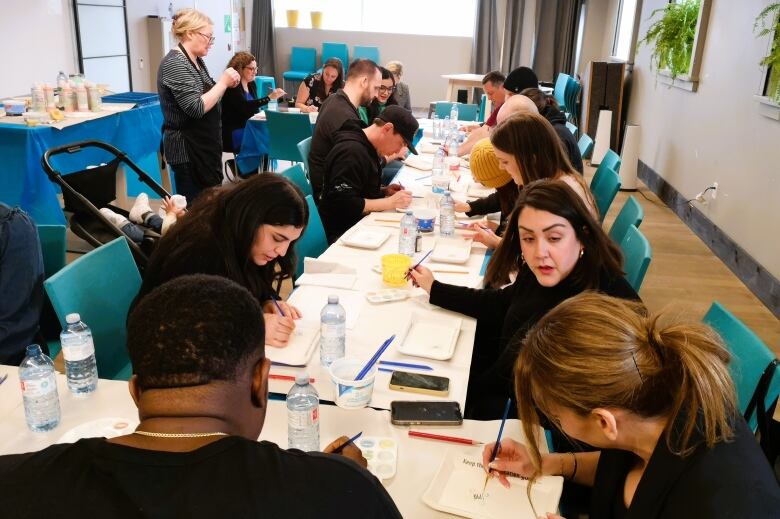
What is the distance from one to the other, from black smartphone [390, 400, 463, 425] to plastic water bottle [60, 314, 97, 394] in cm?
80

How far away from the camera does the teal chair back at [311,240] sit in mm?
2998

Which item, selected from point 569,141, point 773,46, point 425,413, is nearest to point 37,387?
point 425,413

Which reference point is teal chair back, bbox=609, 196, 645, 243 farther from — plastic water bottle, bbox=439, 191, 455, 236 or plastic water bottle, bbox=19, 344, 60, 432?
plastic water bottle, bbox=19, 344, 60, 432

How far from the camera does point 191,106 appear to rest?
4.09 m

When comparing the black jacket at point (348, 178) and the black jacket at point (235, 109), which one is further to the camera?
the black jacket at point (235, 109)

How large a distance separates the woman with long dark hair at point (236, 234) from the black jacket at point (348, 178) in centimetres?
133

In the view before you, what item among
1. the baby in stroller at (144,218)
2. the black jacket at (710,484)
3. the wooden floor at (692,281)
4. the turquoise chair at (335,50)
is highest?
the turquoise chair at (335,50)

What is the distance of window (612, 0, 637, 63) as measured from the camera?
813 centimetres

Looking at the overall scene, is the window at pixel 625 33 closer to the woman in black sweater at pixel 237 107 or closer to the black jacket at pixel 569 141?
the black jacket at pixel 569 141

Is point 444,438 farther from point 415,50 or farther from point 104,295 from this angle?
point 415,50

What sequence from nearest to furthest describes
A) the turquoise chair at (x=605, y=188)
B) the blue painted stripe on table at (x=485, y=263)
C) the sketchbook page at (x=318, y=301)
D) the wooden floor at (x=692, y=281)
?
the sketchbook page at (x=318, y=301) → the blue painted stripe on table at (x=485, y=263) → the turquoise chair at (x=605, y=188) → the wooden floor at (x=692, y=281)

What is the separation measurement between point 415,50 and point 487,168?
8.30 m

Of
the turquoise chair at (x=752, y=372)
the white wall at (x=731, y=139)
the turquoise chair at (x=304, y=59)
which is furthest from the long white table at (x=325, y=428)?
the turquoise chair at (x=304, y=59)

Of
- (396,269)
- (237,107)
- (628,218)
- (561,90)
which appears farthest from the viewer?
(561,90)
